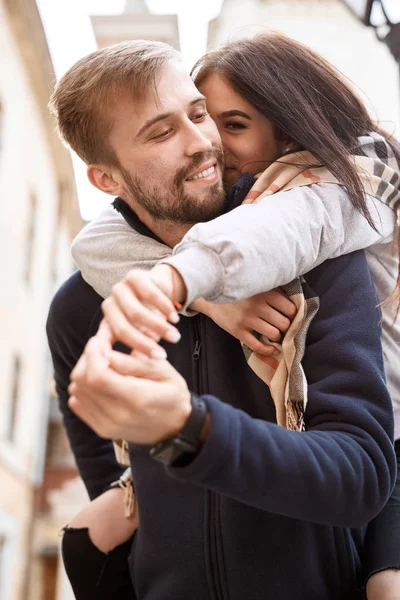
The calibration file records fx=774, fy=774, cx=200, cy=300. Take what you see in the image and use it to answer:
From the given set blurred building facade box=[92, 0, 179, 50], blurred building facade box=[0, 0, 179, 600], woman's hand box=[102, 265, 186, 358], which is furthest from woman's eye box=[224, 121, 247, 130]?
blurred building facade box=[92, 0, 179, 50]

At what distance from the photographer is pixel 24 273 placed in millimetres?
8859

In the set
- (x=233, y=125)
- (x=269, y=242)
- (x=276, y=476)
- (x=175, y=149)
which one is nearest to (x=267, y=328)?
(x=269, y=242)

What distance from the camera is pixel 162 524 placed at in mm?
1578

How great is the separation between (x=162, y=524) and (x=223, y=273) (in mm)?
628

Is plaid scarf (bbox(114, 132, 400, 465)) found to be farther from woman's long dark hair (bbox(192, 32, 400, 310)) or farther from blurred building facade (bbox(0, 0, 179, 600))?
blurred building facade (bbox(0, 0, 179, 600))

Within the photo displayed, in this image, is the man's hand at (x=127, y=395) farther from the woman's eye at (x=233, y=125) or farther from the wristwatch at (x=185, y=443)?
the woman's eye at (x=233, y=125)

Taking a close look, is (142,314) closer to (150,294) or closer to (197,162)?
(150,294)

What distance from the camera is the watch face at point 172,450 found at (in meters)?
1.03

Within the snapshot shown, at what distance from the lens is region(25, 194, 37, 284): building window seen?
903cm

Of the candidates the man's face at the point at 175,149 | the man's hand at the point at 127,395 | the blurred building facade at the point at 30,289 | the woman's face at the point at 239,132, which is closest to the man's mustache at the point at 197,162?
the man's face at the point at 175,149

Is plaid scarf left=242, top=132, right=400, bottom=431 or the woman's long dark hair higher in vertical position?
the woman's long dark hair

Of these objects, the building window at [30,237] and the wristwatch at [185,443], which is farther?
the building window at [30,237]

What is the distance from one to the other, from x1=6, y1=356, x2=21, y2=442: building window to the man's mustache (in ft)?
22.7

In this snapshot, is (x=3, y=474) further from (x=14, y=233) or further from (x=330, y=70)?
(x=330, y=70)
